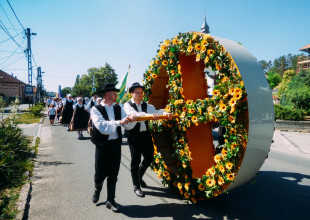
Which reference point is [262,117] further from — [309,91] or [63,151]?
[309,91]

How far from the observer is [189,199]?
355 cm

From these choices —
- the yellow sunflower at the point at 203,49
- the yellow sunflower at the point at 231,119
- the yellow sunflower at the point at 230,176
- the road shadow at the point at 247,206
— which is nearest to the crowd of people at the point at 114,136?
the road shadow at the point at 247,206

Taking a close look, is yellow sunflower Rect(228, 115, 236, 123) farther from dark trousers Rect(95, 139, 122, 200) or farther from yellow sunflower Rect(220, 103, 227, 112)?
dark trousers Rect(95, 139, 122, 200)

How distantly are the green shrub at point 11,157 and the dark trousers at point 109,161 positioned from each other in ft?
6.67

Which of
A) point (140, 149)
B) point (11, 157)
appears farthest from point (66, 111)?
point (140, 149)

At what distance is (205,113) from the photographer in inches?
128

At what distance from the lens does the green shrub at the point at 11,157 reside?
411 centimetres

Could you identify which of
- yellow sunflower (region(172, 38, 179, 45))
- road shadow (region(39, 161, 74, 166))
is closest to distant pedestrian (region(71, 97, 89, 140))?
road shadow (region(39, 161, 74, 166))

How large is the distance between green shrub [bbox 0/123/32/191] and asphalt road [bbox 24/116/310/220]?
14.4 inches

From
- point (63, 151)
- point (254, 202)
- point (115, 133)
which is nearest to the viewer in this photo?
point (115, 133)

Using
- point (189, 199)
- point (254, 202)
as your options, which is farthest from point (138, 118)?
point (254, 202)

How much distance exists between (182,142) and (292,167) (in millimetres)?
3894

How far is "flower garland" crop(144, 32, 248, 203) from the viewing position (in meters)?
2.77

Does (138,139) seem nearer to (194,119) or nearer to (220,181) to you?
(194,119)
